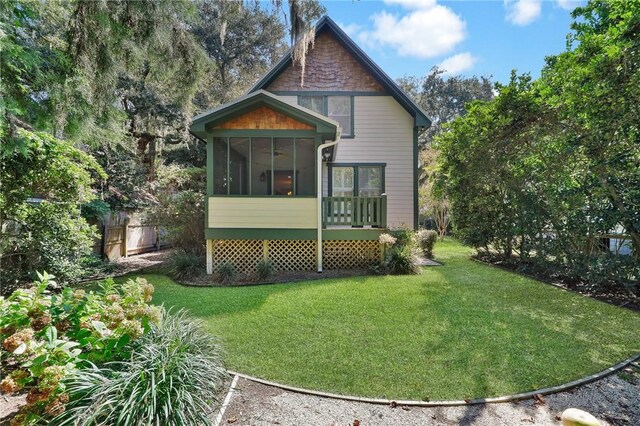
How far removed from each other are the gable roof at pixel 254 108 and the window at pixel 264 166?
1.88 feet

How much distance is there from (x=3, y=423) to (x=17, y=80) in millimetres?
5784

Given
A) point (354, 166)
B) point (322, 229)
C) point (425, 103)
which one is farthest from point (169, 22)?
point (425, 103)

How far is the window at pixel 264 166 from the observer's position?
880 cm

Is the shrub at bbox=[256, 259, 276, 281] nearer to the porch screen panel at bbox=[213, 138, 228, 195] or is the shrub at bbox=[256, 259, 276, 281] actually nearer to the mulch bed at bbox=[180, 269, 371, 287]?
the mulch bed at bbox=[180, 269, 371, 287]

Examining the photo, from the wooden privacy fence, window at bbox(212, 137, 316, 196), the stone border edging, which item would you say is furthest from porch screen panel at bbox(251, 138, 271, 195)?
the stone border edging

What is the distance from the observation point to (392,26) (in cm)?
1046

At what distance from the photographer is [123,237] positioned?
41.7ft

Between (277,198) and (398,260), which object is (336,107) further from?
(398,260)

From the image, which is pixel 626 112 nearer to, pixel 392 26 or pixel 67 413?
pixel 392 26

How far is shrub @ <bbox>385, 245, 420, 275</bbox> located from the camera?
8.52 metres

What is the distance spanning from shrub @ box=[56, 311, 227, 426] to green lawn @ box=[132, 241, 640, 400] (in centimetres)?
84

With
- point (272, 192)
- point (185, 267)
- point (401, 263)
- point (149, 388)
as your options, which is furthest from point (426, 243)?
point (149, 388)

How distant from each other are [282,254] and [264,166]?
2.70 m

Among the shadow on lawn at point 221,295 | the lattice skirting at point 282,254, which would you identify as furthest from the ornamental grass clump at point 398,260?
the shadow on lawn at point 221,295
